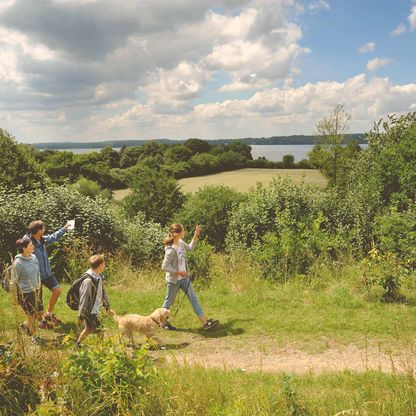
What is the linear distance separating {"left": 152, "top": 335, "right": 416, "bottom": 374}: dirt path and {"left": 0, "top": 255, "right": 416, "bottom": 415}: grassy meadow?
0.7 inches

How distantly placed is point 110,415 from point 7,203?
34.2 feet

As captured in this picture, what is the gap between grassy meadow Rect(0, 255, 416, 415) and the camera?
439 cm

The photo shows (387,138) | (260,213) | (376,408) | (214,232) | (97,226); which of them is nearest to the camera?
(376,408)

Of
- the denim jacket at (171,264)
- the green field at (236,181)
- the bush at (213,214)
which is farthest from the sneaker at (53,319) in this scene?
the green field at (236,181)

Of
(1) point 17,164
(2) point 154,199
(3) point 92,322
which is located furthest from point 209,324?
(1) point 17,164

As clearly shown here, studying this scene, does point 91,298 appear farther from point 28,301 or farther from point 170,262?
point 170,262

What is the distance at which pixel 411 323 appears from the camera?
7641 mm

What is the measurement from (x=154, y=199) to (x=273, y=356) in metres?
21.4

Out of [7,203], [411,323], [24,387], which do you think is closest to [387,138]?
[411,323]

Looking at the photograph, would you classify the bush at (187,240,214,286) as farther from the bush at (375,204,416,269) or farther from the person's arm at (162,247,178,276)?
the bush at (375,204,416,269)

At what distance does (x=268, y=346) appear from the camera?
7.25 metres

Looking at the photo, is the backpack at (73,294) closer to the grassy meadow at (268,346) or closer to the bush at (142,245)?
the grassy meadow at (268,346)

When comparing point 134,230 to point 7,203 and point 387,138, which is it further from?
point 387,138

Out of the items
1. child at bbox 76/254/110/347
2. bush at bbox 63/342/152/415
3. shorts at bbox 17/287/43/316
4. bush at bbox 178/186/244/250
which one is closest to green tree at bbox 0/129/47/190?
bush at bbox 178/186/244/250
